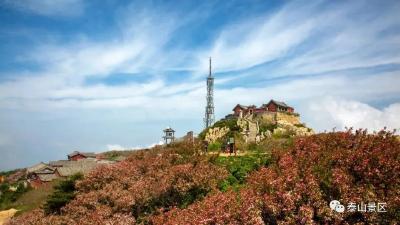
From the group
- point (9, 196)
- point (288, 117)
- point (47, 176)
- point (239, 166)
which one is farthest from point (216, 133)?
point (47, 176)

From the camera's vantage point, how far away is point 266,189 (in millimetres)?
11469

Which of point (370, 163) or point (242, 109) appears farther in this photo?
point (242, 109)

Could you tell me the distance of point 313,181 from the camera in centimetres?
1065

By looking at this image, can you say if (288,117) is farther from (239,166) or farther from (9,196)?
(239,166)

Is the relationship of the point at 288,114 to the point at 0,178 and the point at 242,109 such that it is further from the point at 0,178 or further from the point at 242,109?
the point at 0,178

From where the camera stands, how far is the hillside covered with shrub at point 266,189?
10.2 metres

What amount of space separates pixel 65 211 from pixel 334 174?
1465 centimetres

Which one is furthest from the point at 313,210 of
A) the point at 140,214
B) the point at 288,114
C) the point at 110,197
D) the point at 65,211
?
the point at 288,114

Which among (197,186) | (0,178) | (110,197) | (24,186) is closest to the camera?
(197,186)

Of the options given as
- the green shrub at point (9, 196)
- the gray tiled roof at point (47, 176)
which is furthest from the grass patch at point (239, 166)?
the gray tiled roof at point (47, 176)

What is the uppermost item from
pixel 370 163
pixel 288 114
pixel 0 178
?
pixel 288 114

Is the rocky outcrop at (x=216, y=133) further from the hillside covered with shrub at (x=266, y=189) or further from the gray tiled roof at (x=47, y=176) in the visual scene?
the gray tiled roof at (x=47, y=176)
